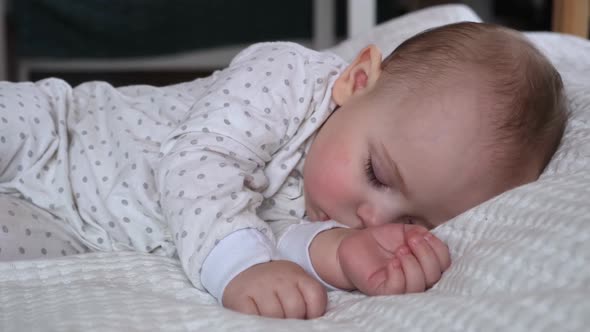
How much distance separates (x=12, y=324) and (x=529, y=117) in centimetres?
58

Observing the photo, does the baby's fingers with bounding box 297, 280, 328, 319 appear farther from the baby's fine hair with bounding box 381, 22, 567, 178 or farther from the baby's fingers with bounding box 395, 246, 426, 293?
the baby's fine hair with bounding box 381, 22, 567, 178

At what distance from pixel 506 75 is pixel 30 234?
648mm

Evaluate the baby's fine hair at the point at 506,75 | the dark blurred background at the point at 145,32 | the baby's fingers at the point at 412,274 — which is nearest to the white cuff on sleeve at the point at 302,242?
the baby's fingers at the point at 412,274

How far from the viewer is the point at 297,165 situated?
94 cm

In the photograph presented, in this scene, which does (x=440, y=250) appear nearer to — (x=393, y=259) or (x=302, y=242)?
(x=393, y=259)

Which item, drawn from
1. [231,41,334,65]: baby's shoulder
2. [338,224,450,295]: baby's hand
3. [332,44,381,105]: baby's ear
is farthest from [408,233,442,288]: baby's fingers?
[231,41,334,65]: baby's shoulder

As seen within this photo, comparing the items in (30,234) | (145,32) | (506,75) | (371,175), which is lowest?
(145,32)

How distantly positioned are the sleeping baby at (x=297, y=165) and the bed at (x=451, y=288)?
0.12 feet

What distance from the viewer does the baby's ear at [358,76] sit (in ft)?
2.96

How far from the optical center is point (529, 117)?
0.77 meters

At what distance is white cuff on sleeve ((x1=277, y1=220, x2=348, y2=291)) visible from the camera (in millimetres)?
754

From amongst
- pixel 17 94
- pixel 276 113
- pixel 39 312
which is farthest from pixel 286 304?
pixel 17 94

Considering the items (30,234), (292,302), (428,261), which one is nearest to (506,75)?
(428,261)

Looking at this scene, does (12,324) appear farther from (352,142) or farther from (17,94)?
(17,94)
